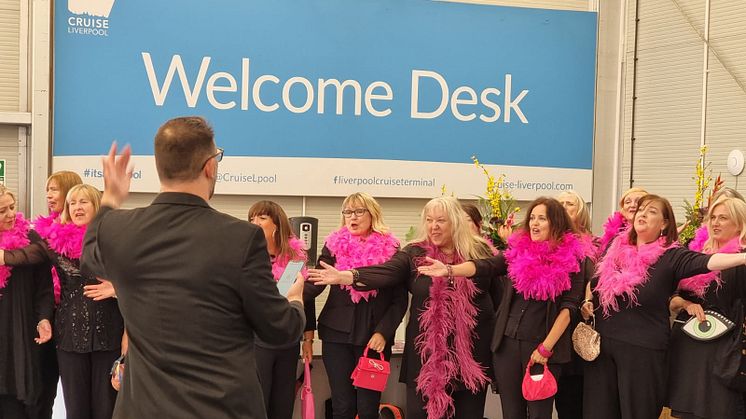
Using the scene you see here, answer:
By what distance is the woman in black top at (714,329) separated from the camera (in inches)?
165

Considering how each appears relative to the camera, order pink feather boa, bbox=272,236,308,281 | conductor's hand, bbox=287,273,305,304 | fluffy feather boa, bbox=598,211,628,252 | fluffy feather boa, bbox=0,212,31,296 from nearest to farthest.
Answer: conductor's hand, bbox=287,273,305,304
fluffy feather boa, bbox=0,212,31,296
pink feather boa, bbox=272,236,308,281
fluffy feather boa, bbox=598,211,628,252

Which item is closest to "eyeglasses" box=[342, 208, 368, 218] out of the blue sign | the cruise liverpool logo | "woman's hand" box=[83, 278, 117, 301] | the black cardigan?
the black cardigan

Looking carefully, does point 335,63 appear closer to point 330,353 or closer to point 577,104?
point 577,104

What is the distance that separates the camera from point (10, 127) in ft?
22.6

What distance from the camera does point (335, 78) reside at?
7.38m

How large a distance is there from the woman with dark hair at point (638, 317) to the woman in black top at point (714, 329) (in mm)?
98

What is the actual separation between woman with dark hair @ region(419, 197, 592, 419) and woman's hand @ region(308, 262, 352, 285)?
410 millimetres

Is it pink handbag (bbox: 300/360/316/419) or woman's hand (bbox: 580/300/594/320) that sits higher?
woman's hand (bbox: 580/300/594/320)

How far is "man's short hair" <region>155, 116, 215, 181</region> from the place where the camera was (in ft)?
6.70

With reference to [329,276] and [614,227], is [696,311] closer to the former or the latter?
[614,227]

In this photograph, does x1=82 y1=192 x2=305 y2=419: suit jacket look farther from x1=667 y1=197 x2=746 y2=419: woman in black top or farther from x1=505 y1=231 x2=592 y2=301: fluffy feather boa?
x1=667 y1=197 x2=746 y2=419: woman in black top

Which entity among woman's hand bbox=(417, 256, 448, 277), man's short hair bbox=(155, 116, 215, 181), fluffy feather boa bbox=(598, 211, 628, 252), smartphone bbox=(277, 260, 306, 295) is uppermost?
man's short hair bbox=(155, 116, 215, 181)

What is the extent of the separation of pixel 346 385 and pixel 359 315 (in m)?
0.40

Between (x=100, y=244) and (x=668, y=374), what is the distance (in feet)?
10.7
